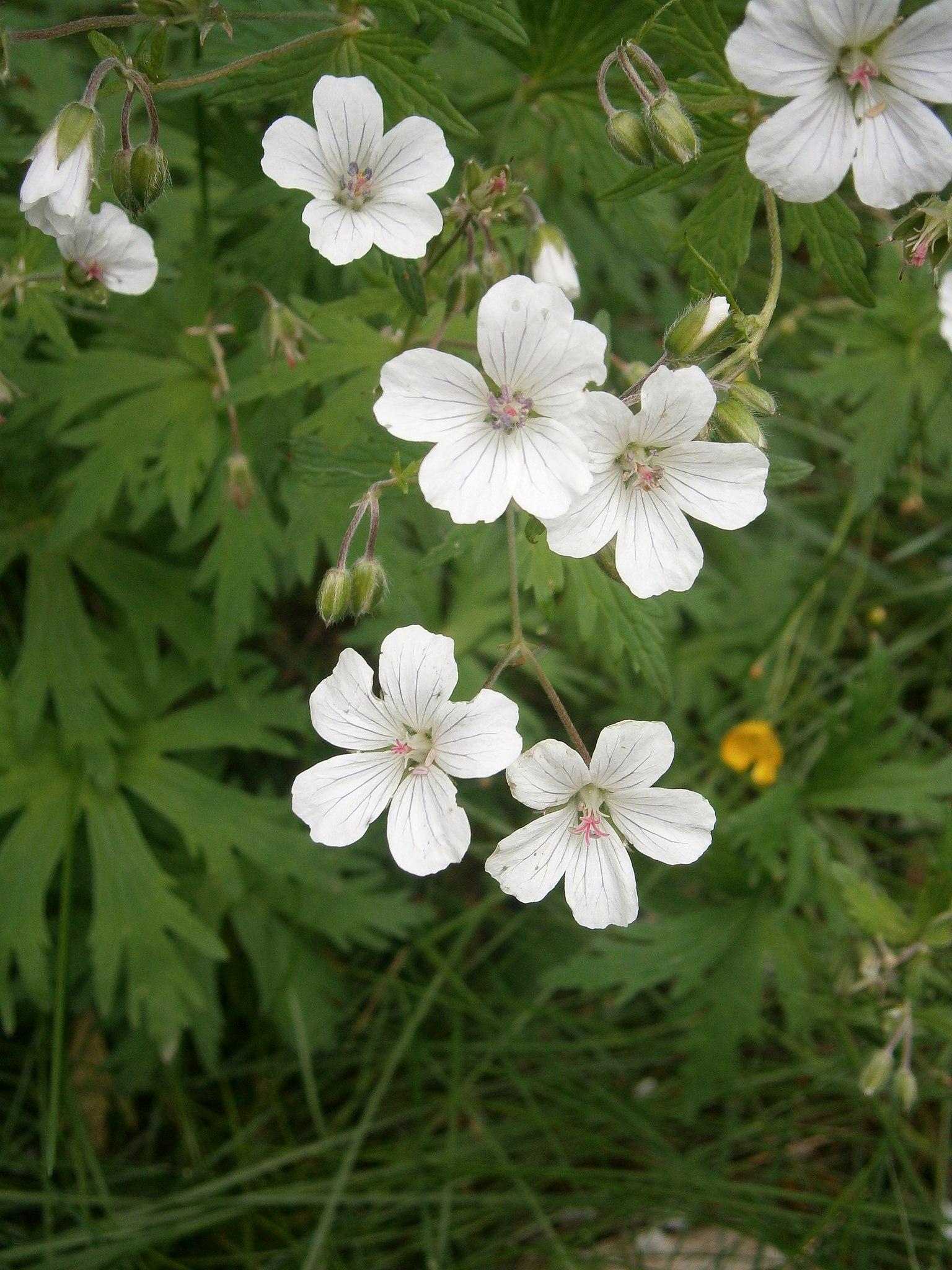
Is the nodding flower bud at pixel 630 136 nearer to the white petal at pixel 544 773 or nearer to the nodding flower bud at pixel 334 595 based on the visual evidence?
the nodding flower bud at pixel 334 595

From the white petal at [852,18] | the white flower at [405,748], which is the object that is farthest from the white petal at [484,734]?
the white petal at [852,18]

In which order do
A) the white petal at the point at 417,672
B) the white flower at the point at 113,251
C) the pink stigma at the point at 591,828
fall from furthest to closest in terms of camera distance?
the white flower at the point at 113,251 < the pink stigma at the point at 591,828 < the white petal at the point at 417,672

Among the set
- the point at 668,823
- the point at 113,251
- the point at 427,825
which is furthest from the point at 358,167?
the point at 668,823

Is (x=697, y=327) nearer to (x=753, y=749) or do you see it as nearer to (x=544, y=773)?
(x=544, y=773)

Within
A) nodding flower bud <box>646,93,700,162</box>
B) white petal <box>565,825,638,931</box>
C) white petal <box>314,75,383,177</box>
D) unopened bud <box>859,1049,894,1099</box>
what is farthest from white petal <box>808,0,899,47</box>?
unopened bud <box>859,1049,894,1099</box>

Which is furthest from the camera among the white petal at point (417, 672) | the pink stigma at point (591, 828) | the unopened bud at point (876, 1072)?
the unopened bud at point (876, 1072)

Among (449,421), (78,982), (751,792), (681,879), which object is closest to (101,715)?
(78,982)
